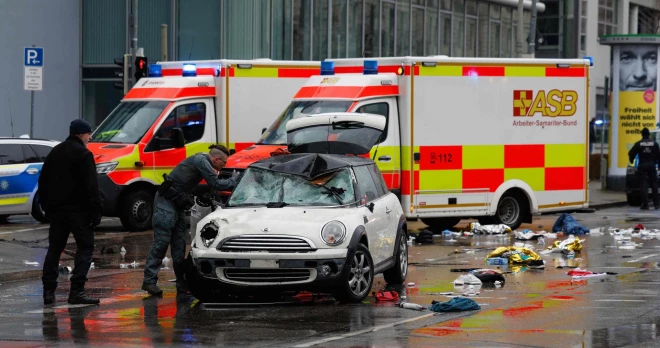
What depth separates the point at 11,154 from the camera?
21531 millimetres

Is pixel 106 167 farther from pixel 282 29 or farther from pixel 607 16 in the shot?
pixel 607 16

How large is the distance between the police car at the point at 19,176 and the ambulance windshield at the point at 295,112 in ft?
14.5

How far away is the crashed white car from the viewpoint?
11508 millimetres

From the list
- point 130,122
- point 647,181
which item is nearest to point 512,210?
point 130,122

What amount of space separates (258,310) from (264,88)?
10668 millimetres

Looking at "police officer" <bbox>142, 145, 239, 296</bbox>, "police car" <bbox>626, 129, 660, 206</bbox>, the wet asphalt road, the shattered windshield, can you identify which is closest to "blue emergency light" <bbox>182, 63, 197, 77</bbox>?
the wet asphalt road

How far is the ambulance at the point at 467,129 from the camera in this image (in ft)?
64.7

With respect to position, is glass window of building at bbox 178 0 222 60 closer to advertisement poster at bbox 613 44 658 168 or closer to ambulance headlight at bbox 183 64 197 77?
advertisement poster at bbox 613 44 658 168

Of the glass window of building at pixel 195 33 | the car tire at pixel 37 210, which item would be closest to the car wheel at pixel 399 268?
the car tire at pixel 37 210

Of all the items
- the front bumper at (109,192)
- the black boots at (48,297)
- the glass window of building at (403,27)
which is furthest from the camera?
the glass window of building at (403,27)

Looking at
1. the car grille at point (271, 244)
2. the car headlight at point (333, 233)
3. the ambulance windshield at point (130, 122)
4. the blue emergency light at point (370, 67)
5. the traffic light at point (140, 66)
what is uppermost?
the traffic light at point (140, 66)

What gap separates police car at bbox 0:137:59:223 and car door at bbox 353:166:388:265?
32.0ft

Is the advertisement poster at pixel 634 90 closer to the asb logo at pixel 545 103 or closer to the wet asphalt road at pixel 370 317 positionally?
the asb logo at pixel 545 103

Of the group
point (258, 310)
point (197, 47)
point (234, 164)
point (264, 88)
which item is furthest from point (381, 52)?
point (258, 310)
